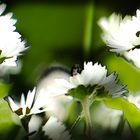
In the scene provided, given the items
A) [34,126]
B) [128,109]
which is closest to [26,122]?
[34,126]

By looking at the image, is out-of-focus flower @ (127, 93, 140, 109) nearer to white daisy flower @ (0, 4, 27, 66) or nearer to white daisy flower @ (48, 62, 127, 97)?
white daisy flower @ (48, 62, 127, 97)

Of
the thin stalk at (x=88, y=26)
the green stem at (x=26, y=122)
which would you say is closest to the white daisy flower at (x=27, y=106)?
the green stem at (x=26, y=122)

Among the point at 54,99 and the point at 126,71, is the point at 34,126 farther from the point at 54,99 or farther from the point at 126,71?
the point at 126,71

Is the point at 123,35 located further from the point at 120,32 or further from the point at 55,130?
the point at 55,130

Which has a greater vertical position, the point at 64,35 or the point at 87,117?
the point at 64,35

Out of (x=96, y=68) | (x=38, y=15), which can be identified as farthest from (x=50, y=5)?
(x=96, y=68)

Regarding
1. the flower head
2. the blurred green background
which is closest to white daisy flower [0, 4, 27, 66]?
the blurred green background

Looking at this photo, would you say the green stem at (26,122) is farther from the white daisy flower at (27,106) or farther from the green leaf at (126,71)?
the green leaf at (126,71)
